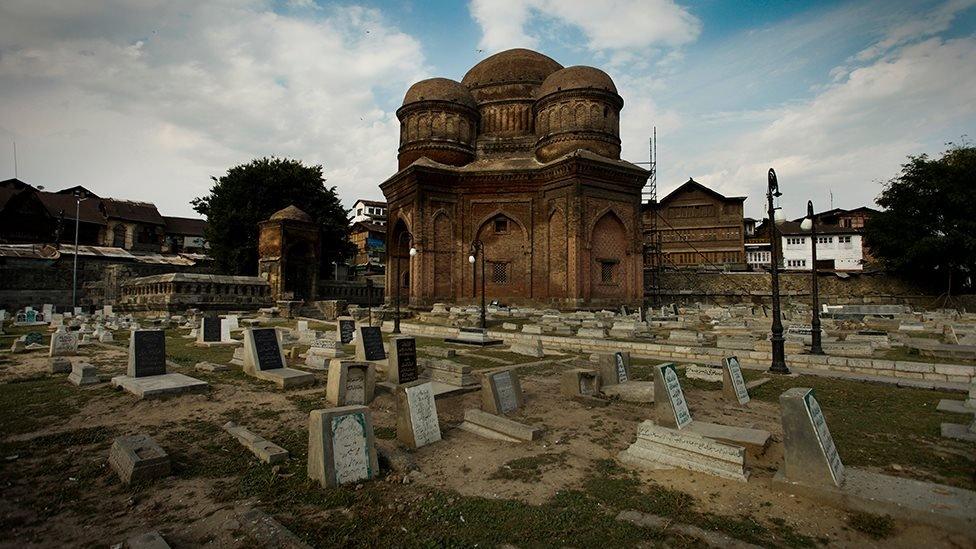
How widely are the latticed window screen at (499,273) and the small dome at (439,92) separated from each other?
35.4 ft

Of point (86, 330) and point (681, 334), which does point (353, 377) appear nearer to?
point (681, 334)

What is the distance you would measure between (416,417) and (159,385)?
16.8 ft

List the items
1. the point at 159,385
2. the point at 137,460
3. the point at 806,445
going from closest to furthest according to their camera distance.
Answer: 1. the point at 806,445
2. the point at 137,460
3. the point at 159,385

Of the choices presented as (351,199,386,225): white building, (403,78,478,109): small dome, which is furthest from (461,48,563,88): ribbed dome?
(351,199,386,225): white building

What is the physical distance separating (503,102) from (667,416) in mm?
29712

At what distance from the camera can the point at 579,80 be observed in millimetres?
28391

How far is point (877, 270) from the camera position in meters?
38.0

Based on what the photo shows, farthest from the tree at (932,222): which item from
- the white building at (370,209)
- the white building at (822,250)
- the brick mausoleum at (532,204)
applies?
the white building at (370,209)

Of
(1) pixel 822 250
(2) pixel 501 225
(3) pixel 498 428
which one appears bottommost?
(3) pixel 498 428

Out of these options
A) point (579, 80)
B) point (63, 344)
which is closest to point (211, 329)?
point (63, 344)

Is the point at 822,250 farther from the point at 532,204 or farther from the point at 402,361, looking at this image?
the point at 402,361

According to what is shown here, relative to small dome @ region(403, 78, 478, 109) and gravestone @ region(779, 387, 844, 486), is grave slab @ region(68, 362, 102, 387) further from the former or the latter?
small dome @ region(403, 78, 478, 109)

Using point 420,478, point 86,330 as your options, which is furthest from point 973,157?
point 86,330

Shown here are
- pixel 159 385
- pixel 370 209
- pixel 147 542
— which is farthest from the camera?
pixel 370 209
